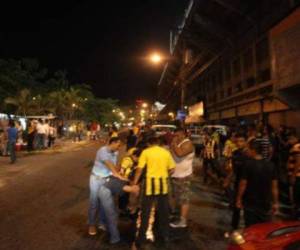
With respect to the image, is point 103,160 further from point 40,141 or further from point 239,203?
point 40,141

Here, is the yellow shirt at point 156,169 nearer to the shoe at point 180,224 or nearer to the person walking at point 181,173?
the person walking at point 181,173

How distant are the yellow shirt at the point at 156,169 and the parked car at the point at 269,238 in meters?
1.97

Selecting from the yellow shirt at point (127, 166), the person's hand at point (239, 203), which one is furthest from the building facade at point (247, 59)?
the person's hand at point (239, 203)

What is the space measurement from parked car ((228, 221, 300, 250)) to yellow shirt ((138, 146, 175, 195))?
77.7 inches

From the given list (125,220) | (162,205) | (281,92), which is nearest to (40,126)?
(281,92)

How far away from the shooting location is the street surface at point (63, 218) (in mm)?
5832

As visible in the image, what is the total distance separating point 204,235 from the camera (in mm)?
6266

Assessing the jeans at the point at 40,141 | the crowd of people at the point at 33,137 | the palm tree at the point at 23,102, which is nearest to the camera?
the crowd of people at the point at 33,137

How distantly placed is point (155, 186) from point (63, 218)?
2608 mm

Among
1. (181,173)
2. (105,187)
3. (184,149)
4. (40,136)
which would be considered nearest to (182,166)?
(181,173)

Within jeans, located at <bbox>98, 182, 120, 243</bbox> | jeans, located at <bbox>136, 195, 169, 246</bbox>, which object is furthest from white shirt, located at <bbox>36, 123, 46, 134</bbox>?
jeans, located at <bbox>136, 195, 169, 246</bbox>

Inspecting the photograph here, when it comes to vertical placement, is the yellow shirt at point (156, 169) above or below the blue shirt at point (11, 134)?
below

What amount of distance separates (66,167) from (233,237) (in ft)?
40.6

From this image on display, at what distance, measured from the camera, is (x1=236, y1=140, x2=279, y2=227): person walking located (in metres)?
4.90
